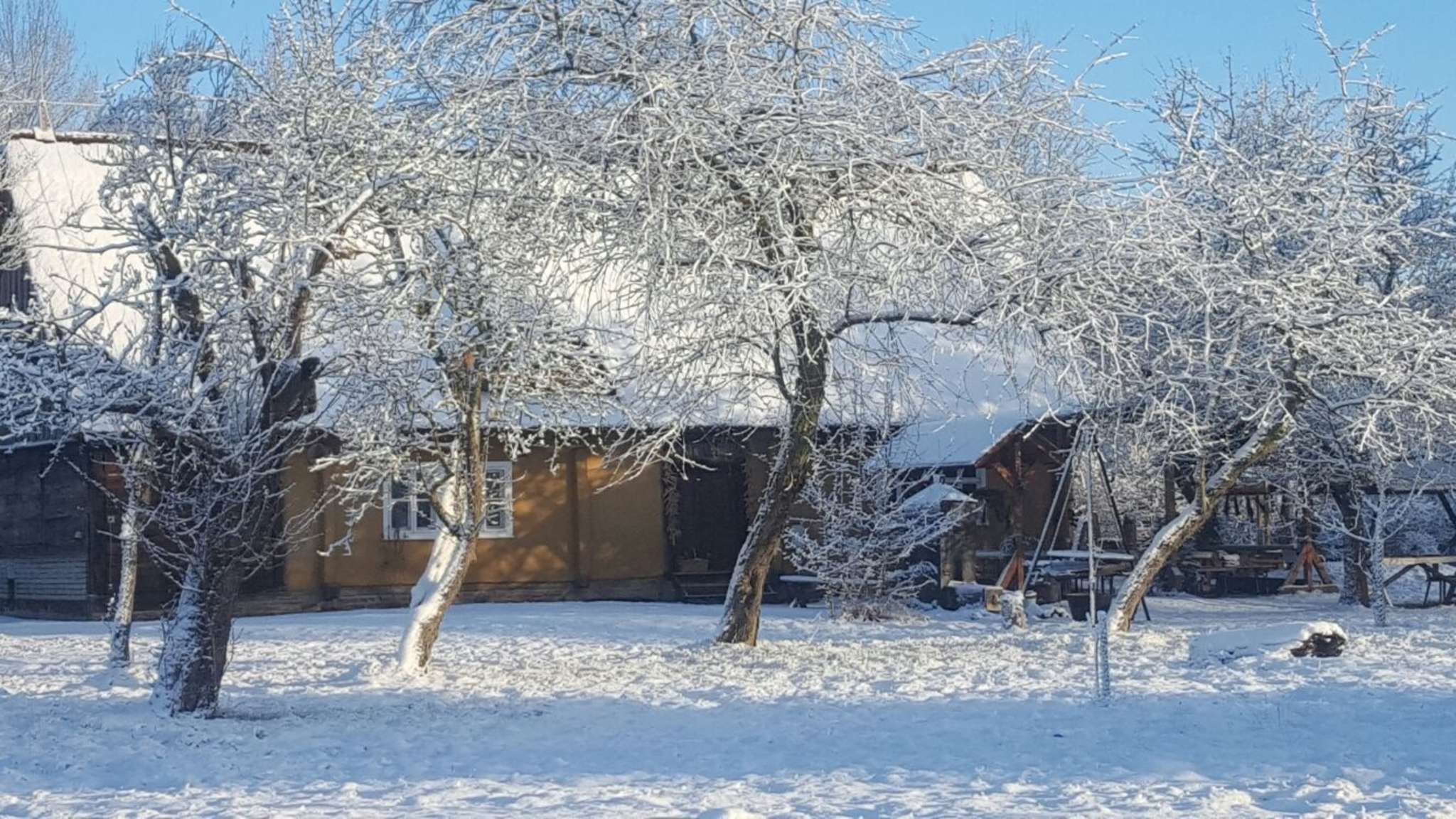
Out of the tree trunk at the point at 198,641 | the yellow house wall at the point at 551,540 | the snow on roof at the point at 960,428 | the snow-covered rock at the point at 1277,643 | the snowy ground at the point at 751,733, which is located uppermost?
the snow on roof at the point at 960,428

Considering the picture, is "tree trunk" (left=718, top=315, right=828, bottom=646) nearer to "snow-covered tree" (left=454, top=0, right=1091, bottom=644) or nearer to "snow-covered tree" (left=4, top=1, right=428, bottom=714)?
"snow-covered tree" (left=454, top=0, right=1091, bottom=644)

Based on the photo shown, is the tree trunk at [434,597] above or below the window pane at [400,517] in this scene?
below

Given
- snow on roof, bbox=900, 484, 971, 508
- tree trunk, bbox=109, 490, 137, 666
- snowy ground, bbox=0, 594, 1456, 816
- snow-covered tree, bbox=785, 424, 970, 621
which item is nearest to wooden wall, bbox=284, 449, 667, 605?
snow-covered tree, bbox=785, 424, 970, 621

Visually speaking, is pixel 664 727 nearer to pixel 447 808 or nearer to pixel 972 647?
pixel 447 808

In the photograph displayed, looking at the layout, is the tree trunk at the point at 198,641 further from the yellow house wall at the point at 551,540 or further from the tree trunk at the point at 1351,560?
the tree trunk at the point at 1351,560

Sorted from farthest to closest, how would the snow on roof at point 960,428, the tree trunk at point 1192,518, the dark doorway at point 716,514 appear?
the dark doorway at point 716,514
the snow on roof at point 960,428
the tree trunk at point 1192,518

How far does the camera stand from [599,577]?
21.9 meters

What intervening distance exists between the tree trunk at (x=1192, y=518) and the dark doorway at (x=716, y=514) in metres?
7.93

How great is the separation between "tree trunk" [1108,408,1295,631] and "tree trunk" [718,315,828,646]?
3.98 metres

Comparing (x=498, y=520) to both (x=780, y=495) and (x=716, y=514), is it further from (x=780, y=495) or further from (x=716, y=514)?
(x=780, y=495)

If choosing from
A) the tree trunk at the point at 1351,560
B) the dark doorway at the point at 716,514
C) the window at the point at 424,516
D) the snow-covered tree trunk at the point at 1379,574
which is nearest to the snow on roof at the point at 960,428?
the dark doorway at the point at 716,514

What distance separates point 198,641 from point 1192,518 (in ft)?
33.1

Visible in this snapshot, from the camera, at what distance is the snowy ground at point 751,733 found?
7.40 m

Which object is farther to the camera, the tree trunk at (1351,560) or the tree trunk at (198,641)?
the tree trunk at (1351,560)
